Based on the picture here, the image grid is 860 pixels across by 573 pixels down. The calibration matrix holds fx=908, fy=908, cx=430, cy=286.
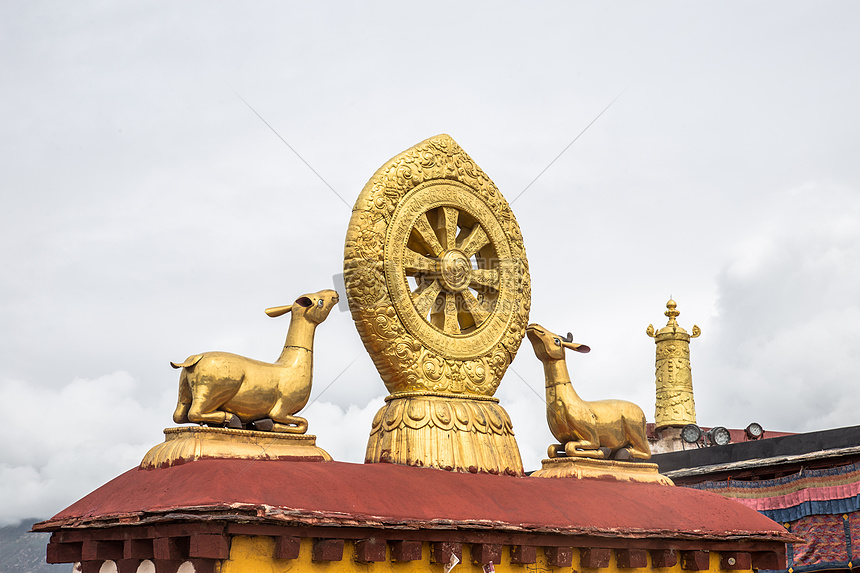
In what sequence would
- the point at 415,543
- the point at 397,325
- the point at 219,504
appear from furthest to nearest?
the point at 397,325
the point at 415,543
the point at 219,504

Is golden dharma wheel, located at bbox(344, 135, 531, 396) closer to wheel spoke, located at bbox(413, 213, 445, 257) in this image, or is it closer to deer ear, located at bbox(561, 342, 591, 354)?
wheel spoke, located at bbox(413, 213, 445, 257)

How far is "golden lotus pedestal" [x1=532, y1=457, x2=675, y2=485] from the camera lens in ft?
25.3

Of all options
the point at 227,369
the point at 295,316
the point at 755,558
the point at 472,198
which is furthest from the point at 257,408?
the point at 755,558

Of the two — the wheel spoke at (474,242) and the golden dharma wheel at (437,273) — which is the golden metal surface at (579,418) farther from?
the wheel spoke at (474,242)

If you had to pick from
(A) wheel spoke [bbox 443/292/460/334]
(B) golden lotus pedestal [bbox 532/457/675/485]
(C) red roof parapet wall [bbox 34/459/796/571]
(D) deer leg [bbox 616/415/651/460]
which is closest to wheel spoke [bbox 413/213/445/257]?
(A) wheel spoke [bbox 443/292/460/334]

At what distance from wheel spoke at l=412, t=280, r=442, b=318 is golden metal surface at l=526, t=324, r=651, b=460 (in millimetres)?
1039

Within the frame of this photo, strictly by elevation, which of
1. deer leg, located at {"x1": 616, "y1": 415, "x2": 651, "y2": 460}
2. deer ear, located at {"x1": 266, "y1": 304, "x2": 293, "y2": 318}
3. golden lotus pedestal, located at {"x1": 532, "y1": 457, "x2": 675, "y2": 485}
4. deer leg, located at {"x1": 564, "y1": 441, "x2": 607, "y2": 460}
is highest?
deer ear, located at {"x1": 266, "y1": 304, "x2": 293, "y2": 318}

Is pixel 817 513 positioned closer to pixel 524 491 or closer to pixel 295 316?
pixel 524 491

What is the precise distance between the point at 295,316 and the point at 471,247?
1905 mm

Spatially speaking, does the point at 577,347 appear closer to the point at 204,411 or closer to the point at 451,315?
the point at 451,315

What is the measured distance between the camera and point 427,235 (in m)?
7.67

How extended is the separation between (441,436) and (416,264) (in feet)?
4.77

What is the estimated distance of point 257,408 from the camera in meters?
6.28

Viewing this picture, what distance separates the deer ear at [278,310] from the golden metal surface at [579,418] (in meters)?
2.41
